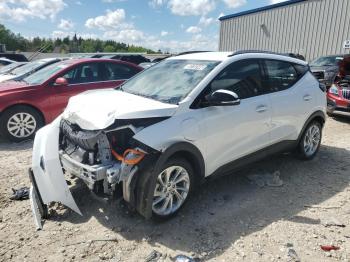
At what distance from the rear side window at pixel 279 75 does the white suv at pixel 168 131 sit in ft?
0.06

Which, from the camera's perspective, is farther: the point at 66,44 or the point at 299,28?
the point at 66,44

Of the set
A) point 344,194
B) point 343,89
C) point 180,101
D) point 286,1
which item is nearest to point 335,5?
point 286,1

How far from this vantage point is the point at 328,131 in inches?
286

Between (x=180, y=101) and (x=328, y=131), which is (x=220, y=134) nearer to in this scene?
(x=180, y=101)

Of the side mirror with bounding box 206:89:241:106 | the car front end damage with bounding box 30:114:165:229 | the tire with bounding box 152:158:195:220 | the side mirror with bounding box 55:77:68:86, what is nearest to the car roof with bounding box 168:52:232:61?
the side mirror with bounding box 206:89:241:106

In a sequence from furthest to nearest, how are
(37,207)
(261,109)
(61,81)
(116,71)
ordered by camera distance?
(116,71)
(61,81)
(261,109)
(37,207)

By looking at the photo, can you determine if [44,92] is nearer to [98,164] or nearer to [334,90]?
[98,164]

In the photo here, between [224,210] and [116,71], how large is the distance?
4913mm

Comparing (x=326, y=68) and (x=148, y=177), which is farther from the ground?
(x=326, y=68)

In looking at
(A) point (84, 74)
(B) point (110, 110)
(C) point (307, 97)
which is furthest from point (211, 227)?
(A) point (84, 74)

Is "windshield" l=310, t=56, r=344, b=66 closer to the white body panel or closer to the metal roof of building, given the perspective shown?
the metal roof of building

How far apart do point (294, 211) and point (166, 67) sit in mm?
2423

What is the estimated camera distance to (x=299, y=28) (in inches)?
785

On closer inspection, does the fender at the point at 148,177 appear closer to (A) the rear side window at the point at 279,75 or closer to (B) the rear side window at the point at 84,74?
(A) the rear side window at the point at 279,75
